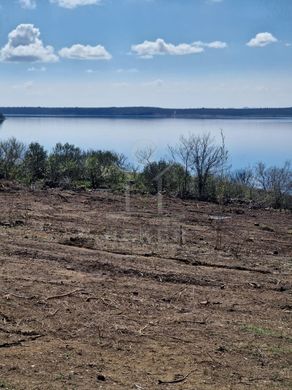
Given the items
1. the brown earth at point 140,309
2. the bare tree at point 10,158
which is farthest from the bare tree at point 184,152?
the brown earth at point 140,309

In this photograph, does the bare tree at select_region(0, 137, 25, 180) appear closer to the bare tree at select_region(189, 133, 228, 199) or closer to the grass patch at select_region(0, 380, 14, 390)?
the bare tree at select_region(189, 133, 228, 199)

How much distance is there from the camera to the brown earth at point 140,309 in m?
4.55

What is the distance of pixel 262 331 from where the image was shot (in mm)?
5676

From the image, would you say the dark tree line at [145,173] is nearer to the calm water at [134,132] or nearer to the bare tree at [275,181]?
the bare tree at [275,181]

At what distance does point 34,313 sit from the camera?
228 inches

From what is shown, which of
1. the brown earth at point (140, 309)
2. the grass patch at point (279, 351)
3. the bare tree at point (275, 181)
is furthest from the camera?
the bare tree at point (275, 181)

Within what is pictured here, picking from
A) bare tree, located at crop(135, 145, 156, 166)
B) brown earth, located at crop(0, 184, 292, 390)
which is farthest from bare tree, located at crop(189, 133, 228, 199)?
brown earth, located at crop(0, 184, 292, 390)

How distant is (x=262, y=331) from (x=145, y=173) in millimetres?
17807

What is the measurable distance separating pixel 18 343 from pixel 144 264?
3.58 meters

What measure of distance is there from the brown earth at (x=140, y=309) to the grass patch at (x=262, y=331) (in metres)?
Result: 0.02

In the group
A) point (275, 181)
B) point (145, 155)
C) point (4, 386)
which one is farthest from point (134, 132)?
point (4, 386)

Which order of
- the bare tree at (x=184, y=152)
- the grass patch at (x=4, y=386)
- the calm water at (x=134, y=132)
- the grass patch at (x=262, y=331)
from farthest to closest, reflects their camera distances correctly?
the calm water at (x=134, y=132) < the bare tree at (x=184, y=152) < the grass patch at (x=262, y=331) < the grass patch at (x=4, y=386)

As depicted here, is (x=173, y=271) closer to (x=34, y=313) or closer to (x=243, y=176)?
(x=34, y=313)

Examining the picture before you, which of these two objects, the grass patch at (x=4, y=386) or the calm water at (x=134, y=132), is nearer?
the grass patch at (x=4, y=386)
